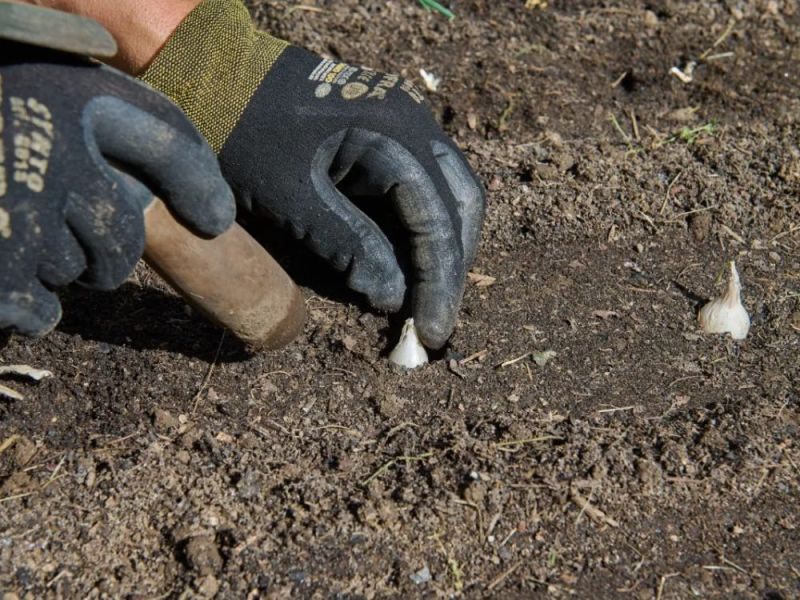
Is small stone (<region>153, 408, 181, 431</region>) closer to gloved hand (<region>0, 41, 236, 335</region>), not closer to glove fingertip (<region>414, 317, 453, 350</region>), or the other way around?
gloved hand (<region>0, 41, 236, 335</region>)

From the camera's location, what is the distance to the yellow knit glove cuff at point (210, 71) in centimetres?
204

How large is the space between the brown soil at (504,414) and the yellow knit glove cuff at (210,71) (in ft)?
1.39

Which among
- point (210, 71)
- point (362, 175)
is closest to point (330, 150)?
point (362, 175)

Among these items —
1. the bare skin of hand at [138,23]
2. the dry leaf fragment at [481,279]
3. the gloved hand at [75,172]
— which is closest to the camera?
the gloved hand at [75,172]

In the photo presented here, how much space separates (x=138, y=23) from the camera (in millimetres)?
2066

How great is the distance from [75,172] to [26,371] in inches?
27.1

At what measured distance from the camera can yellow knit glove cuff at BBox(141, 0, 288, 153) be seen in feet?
6.68

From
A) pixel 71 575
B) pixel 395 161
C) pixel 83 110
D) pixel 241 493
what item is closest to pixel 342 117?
pixel 395 161

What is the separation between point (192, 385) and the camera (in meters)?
2.05

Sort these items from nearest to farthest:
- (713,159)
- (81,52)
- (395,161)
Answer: (81,52)
(395,161)
(713,159)

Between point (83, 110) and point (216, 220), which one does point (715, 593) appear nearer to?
point (216, 220)

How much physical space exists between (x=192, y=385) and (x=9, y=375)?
39 centimetres

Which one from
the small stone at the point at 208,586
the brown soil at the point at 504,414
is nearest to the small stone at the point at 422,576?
the brown soil at the point at 504,414

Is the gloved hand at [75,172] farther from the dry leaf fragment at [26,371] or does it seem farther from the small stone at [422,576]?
the small stone at [422,576]
